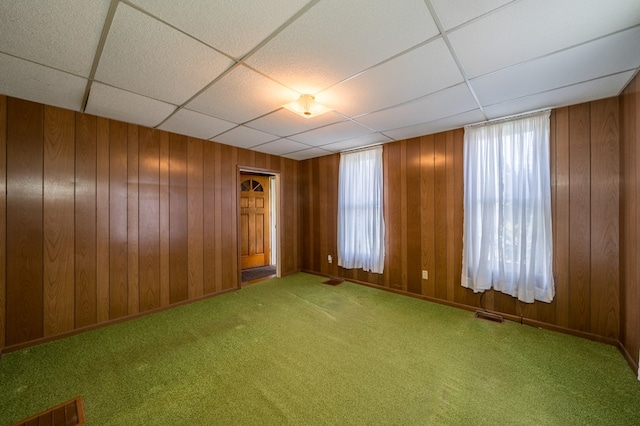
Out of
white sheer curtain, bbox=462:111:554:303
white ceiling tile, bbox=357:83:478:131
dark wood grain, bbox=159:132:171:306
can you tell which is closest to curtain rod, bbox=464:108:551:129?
white sheer curtain, bbox=462:111:554:303

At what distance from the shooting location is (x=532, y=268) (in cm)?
273

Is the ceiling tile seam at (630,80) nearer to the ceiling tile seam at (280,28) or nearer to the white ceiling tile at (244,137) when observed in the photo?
the ceiling tile seam at (280,28)

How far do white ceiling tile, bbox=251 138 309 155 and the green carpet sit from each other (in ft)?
8.64

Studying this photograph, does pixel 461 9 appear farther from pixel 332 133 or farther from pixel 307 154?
pixel 307 154

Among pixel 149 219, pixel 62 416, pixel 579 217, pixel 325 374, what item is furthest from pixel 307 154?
pixel 62 416

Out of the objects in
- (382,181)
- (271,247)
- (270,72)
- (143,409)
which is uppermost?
(270,72)

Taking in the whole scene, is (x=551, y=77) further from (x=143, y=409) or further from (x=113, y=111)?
(x=113, y=111)

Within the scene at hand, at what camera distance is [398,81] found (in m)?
2.08

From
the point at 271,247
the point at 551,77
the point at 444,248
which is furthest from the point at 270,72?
the point at 271,247

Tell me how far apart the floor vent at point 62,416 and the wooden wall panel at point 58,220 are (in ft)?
4.44

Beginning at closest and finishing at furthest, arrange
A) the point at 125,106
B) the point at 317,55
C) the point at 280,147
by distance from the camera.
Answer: the point at 317,55 < the point at 125,106 < the point at 280,147

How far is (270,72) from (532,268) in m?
3.40

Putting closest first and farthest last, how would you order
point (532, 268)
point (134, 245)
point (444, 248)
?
point (532, 268), point (134, 245), point (444, 248)

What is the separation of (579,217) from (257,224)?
5.41 meters
